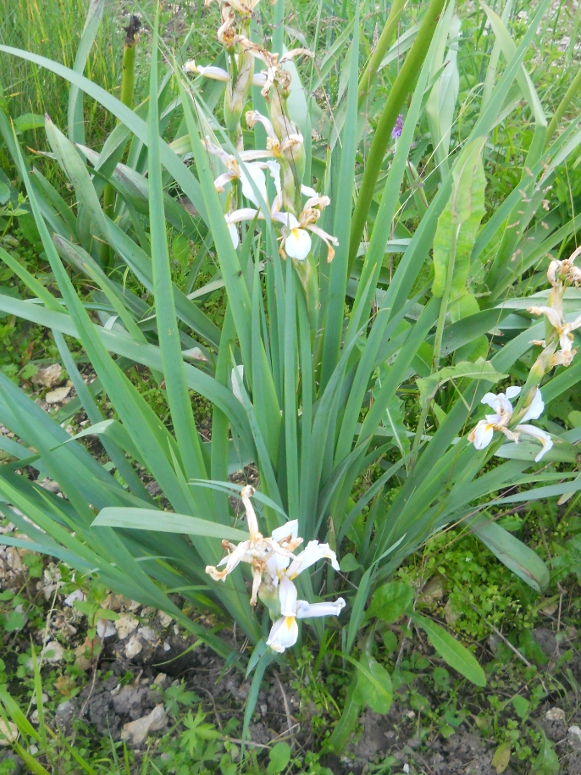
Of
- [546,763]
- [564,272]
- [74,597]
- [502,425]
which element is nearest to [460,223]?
[564,272]

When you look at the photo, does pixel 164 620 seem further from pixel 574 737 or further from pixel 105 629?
pixel 574 737

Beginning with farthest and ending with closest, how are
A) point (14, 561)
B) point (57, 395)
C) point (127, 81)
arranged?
point (57, 395), point (127, 81), point (14, 561)

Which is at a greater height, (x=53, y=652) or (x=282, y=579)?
(x=282, y=579)

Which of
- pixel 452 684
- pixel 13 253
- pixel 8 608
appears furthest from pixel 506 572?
pixel 13 253

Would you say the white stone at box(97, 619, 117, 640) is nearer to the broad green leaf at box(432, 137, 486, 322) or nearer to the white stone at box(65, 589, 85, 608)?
the white stone at box(65, 589, 85, 608)

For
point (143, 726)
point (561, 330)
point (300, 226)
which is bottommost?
point (143, 726)

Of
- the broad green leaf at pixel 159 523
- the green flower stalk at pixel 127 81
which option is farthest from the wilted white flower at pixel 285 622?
the green flower stalk at pixel 127 81
